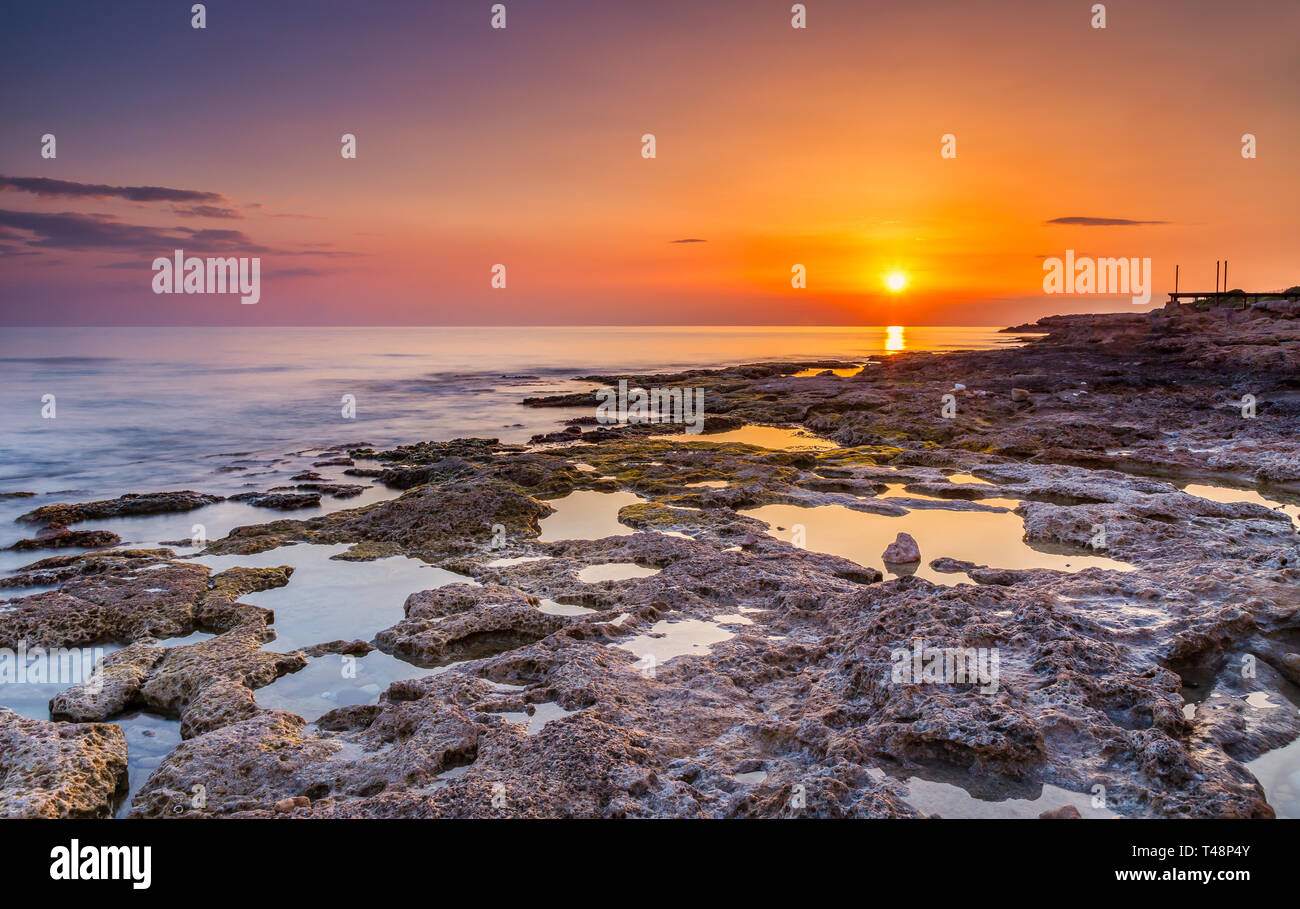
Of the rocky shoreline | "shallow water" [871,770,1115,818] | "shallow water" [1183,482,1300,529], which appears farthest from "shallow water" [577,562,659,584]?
"shallow water" [1183,482,1300,529]

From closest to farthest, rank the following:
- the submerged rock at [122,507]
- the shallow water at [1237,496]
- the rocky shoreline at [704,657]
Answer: the rocky shoreline at [704,657] < the shallow water at [1237,496] < the submerged rock at [122,507]

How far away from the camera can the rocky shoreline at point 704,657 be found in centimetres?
434

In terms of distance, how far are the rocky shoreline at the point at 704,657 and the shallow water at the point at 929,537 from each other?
167 millimetres

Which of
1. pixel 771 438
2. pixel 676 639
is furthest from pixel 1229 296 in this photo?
pixel 676 639

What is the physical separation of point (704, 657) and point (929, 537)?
5164mm

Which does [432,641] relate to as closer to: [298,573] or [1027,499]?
[298,573]

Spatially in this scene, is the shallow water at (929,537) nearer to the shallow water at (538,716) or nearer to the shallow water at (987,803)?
the shallow water at (987,803)

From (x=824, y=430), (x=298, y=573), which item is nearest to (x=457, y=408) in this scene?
(x=824, y=430)

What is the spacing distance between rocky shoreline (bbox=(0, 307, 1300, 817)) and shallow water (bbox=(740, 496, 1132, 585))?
0.17 m

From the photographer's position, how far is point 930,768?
14.6ft

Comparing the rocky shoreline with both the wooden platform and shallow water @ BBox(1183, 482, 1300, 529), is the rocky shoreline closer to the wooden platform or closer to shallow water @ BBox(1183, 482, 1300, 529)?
shallow water @ BBox(1183, 482, 1300, 529)

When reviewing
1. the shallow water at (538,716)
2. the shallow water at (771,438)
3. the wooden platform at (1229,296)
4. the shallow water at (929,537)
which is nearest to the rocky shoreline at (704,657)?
the shallow water at (538,716)
